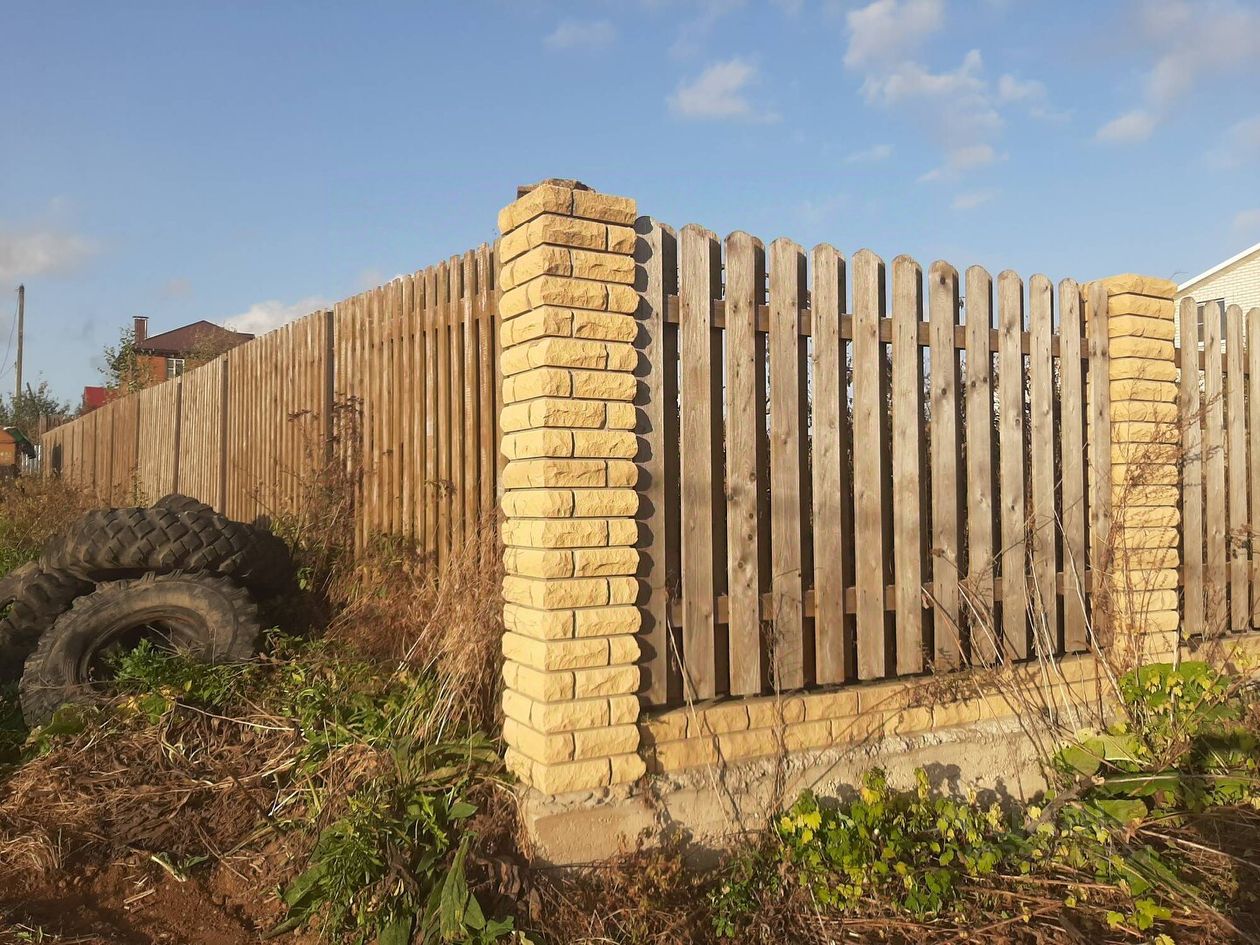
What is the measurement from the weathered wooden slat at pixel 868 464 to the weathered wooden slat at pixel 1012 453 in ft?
2.84

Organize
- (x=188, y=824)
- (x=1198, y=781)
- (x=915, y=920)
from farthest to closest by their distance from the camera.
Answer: (x=1198, y=781) < (x=188, y=824) < (x=915, y=920)

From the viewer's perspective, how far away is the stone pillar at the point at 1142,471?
5156 mm

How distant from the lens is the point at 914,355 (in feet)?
14.8

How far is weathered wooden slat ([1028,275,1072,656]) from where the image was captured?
A: 194 inches

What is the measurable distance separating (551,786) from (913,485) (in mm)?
2209

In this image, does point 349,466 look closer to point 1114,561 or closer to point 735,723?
point 735,723

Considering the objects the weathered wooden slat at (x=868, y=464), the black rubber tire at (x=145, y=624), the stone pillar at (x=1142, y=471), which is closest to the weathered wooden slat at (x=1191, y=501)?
the stone pillar at (x=1142, y=471)

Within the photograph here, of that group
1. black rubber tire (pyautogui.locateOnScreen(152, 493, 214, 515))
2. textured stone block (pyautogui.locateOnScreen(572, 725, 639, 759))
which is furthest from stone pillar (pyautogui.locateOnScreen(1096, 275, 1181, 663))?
black rubber tire (pyautogui.locateOnScreen(152, 493, 214, 515))

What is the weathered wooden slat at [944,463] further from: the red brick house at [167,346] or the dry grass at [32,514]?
the red brick house at [167,346]

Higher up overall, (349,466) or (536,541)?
(349,466)

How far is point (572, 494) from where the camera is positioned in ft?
11.4

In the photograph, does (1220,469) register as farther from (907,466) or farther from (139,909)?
(139,909)

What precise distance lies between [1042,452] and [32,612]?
534cm

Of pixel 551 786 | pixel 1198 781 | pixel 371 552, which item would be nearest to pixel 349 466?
pixel 371 552
